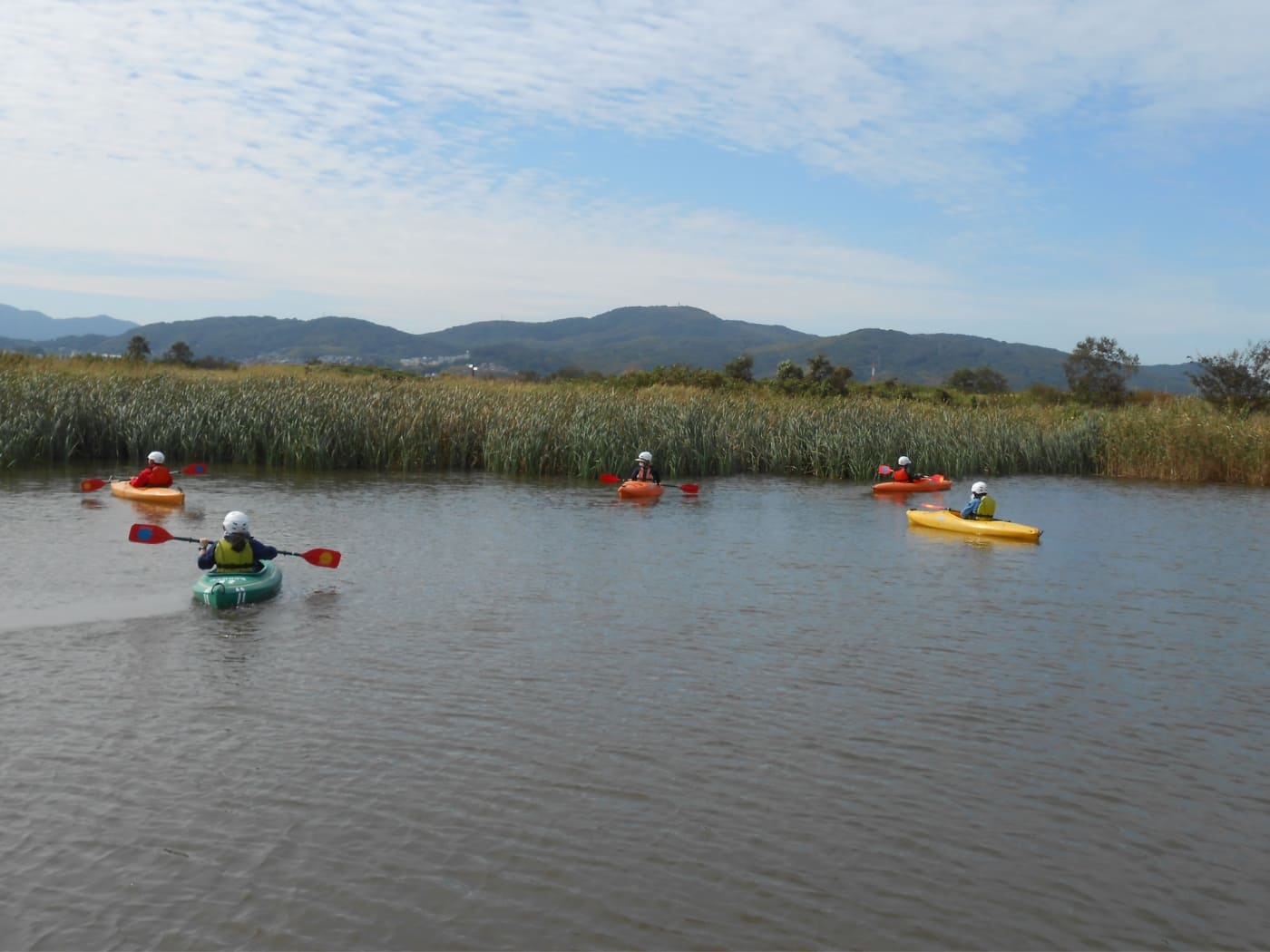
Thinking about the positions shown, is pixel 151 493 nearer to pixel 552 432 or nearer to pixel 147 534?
pixel 147 534

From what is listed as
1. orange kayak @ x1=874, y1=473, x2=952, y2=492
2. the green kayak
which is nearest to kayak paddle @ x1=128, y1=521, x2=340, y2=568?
the green kayak

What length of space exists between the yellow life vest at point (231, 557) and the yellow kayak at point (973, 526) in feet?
35.4

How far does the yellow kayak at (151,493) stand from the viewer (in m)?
17.9

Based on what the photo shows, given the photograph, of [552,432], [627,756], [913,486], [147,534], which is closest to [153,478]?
[147,534]

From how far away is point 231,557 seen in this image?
11.5 metres

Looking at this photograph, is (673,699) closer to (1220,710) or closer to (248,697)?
(248,697)

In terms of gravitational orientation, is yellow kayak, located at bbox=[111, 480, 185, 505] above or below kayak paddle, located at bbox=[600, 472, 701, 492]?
below

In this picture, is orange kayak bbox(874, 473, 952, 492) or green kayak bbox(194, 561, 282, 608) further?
orange kayak bbox(874, 473, 952, 492)

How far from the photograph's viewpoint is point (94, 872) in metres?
5.43

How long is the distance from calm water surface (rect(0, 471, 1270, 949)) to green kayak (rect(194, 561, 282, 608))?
174 millimetres

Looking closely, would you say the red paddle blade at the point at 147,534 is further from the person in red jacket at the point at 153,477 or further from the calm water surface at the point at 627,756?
the person in red jacket at the point at 153,477

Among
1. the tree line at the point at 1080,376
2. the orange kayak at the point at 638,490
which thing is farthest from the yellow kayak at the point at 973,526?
the tree line at the point at 1080,376

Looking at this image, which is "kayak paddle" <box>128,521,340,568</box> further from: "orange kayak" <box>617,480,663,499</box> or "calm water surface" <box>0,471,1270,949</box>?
"orange kayak" <box>617,480,663,499</box>

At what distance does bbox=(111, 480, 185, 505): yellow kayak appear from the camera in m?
17.9
